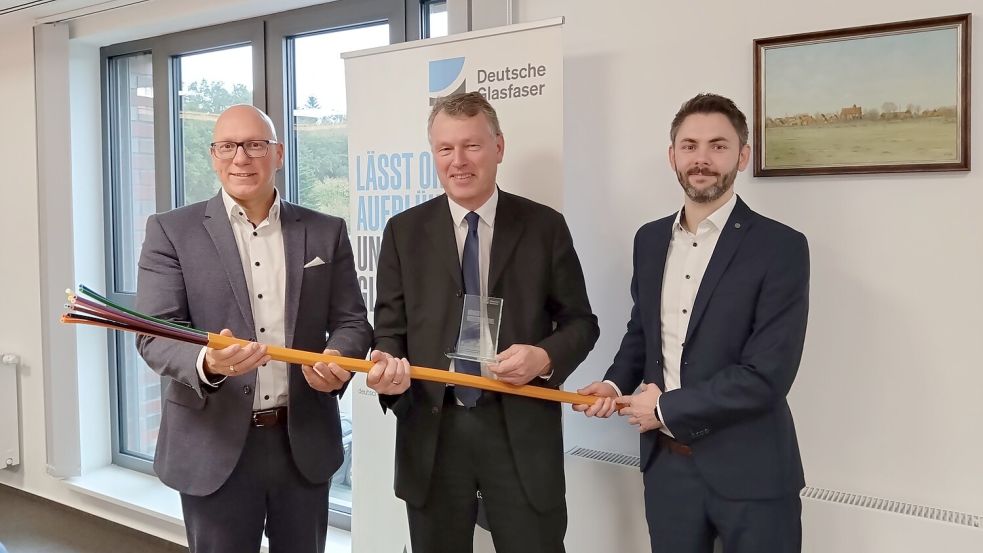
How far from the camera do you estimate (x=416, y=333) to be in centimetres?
200

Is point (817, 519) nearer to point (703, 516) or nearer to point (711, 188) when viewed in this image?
point (703, 516)

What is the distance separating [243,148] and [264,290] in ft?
1.34

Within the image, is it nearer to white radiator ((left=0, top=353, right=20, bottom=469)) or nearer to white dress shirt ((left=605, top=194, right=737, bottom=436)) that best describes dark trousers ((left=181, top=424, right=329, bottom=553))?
Answer: white dress shirt ((left=605, top=194, right=737, bottom=436))

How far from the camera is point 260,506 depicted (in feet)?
6.67

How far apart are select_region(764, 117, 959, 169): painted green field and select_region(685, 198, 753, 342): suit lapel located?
2.04 feet

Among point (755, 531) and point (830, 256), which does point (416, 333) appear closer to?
point (755, 531)

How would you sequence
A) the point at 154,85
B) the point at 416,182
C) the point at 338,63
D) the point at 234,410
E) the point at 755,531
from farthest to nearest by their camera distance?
the point at 154,85, the point at 338,63, the point at 416,182, the point at 234,410, the point at 755,531

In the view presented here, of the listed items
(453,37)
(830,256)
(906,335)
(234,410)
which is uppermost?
(453,37)

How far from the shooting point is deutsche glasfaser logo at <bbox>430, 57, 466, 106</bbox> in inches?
105

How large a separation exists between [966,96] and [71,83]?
4.74 m

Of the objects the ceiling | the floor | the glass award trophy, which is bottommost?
the floor

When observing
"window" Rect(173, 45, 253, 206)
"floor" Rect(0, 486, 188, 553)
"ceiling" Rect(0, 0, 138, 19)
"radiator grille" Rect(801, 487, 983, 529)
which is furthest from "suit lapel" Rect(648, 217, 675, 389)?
"ceiling" Rect(0, 0, 138, 19)

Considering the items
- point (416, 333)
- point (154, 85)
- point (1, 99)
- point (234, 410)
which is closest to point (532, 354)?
point (416, 333)

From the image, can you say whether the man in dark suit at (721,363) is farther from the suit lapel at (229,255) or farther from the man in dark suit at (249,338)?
the suit lapel at (229,255)
